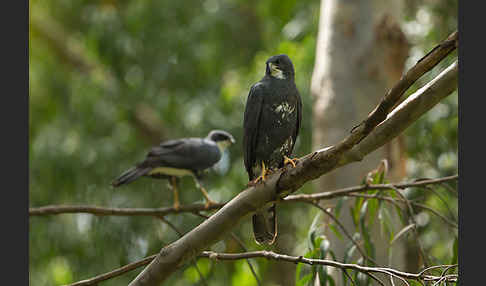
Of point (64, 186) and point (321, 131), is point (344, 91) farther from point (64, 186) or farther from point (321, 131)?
point (64, 186)

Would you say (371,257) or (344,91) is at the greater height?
(344,91)

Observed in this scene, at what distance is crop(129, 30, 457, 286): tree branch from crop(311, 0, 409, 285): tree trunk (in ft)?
5.52

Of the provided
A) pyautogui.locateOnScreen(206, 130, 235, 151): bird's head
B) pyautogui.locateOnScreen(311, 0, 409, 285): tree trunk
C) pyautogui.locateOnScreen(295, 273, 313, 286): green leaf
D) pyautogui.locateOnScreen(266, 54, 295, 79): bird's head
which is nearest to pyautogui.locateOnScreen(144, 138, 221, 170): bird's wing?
pyautogui.locateOnScreen(206, 130, 235, 151): bird's head

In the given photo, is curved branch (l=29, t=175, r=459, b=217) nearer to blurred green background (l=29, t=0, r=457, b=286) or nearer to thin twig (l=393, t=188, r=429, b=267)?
thin twig (l=393, t=188, r=429, b=267)

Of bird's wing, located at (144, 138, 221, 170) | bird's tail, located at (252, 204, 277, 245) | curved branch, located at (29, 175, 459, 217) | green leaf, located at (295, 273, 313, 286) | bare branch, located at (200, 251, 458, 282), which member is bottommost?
green leaf, located at (295, 273, 313, 286)

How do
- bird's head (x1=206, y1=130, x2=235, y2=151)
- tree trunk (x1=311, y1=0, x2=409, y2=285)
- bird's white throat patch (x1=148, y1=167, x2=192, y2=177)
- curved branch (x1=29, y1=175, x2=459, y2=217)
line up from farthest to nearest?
bird's head (x1=206, y1=130, x2=235, y2=151) < bird's white throat patch (x1=148, y1=167, x2=192, y2=177) < tree trunk (x1=311, y1=0, x2=409, y2=285) < curved branch (x1=29, y1=175, x2=459, y2=217)

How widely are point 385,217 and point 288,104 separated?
782mm

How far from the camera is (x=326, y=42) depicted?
12.3ft

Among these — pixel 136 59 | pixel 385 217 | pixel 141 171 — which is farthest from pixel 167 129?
pixel 385 217

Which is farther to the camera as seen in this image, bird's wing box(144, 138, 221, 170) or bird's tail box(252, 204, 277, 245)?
bird's wing box(144, 138, 221, 170)

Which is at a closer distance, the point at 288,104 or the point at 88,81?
the point at 288,104

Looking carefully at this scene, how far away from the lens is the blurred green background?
16.3 ft

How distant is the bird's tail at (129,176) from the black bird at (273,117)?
1.39 m

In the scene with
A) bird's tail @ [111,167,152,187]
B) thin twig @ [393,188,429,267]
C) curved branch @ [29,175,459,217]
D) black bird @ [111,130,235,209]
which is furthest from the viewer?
black bird @ [111,130,235,209]
